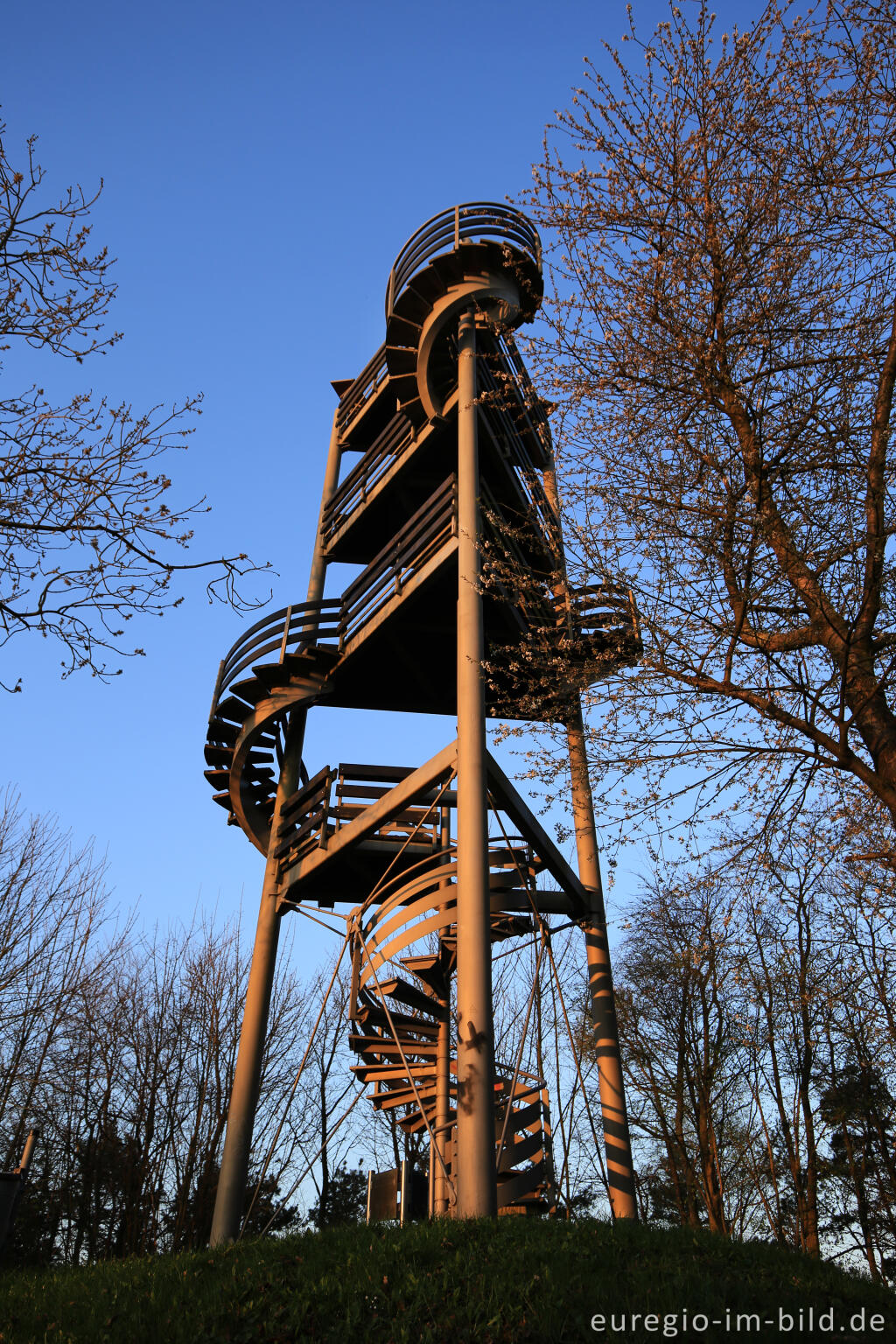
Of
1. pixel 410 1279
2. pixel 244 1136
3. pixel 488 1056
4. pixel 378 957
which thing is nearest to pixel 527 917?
pixel 378 957

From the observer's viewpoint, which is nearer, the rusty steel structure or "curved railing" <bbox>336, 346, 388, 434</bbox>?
the rusty steel structure

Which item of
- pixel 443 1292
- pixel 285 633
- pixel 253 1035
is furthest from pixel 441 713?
pixel 443 1292

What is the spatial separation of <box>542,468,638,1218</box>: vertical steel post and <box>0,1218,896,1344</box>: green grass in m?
3.16

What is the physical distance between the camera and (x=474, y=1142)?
7297 millimetres

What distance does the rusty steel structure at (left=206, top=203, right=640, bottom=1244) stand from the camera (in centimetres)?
893

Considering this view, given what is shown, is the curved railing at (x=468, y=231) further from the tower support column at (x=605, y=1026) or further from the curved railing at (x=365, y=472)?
the tower support column at (x=605, y=1026)

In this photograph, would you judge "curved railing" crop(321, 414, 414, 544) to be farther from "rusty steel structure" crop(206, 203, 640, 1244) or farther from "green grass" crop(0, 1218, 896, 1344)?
"green grass" crop(0, 1218, 896, 1344)

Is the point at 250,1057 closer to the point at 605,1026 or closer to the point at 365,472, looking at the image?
the point at 605,1026

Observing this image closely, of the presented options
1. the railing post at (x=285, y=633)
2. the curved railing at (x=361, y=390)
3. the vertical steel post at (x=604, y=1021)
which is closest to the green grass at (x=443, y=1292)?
the vertical steel post at (x=604, y=1021)

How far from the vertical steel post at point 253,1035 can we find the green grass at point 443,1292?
4.19 metres

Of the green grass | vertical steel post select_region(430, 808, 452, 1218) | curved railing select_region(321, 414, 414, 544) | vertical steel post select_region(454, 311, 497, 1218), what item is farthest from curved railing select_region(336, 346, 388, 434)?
the green grass

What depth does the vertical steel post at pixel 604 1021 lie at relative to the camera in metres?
9.33

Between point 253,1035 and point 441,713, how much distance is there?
548 centimetres

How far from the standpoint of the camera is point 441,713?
14.7 m
